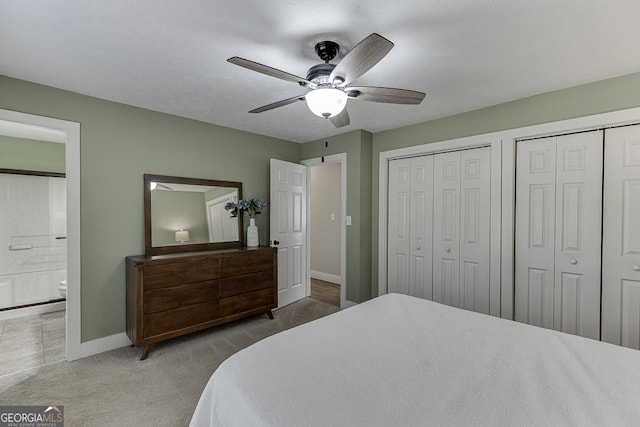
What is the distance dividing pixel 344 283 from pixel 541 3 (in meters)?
3.14

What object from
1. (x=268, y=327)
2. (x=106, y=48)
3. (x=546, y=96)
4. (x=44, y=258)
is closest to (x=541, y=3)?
(x=546, y=96)

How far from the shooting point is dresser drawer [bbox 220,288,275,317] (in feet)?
10.0

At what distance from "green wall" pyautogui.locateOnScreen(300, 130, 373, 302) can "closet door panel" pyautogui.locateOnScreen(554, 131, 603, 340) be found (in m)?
1.90

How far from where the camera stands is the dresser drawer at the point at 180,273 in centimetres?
257

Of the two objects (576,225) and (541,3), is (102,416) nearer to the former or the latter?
(541,3)

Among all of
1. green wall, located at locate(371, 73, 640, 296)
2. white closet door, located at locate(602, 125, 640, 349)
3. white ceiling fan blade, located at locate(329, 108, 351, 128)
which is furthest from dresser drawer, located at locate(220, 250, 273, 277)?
white closet door, located at locate(602, 125, 640, 349)

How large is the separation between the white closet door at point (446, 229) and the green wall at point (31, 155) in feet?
15.8

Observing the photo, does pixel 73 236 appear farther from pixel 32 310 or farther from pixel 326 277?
pixel 326 277

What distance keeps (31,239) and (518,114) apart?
572cm

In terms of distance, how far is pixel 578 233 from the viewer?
7.97ft

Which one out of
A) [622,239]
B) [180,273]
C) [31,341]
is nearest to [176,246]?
[180,273]

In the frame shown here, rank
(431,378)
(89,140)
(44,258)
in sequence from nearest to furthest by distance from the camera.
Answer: (431,378)
(89,140)
(44,258)

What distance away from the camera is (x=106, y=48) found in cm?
185

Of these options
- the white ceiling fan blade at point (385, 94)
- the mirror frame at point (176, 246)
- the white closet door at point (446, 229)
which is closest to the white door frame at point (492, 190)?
the white closet door at point (446, 229)
